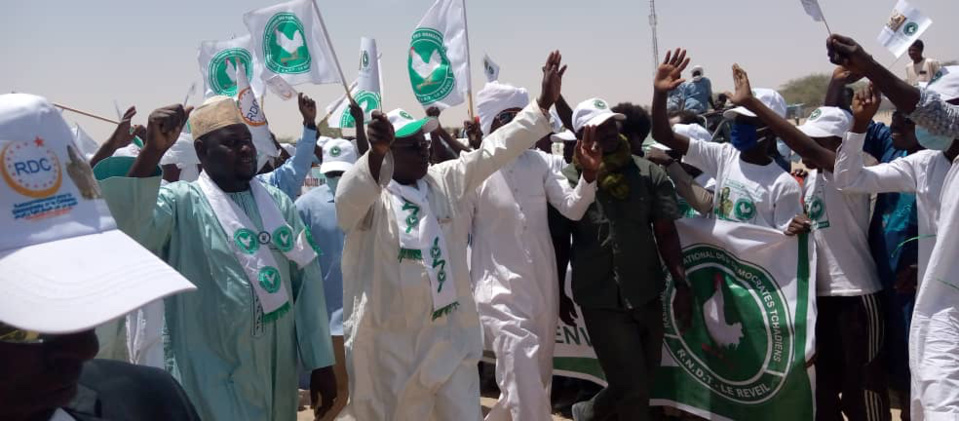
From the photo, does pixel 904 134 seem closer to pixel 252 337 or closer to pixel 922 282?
pixel 922 282

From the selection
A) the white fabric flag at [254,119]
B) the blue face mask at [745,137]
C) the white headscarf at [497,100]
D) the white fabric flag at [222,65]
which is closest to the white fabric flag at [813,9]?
the blue face mask at [745,137]

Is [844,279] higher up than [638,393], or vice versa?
[844,279]

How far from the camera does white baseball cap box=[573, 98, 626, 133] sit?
5.07m

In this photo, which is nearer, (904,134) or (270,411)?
(270,411)

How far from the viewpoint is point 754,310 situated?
5172 mm

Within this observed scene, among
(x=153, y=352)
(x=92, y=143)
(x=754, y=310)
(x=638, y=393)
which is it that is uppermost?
(x=92, y=143)

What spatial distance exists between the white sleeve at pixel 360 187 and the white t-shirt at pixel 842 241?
2.49 meters

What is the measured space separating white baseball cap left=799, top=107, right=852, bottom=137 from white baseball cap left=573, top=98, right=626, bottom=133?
1113 millimetres

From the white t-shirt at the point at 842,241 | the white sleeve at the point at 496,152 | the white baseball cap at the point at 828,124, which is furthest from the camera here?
the white baseball cap at the point at 828,124

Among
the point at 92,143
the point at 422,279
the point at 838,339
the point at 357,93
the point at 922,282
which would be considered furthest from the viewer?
the point at 92,143

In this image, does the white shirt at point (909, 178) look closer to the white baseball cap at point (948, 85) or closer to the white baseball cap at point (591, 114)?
the white baseball cap at point (948, 85)

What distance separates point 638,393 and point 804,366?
960 millimetres

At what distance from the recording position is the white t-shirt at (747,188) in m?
5.06

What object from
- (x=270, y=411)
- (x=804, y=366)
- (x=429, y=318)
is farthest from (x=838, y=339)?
(x=270, y=411)
